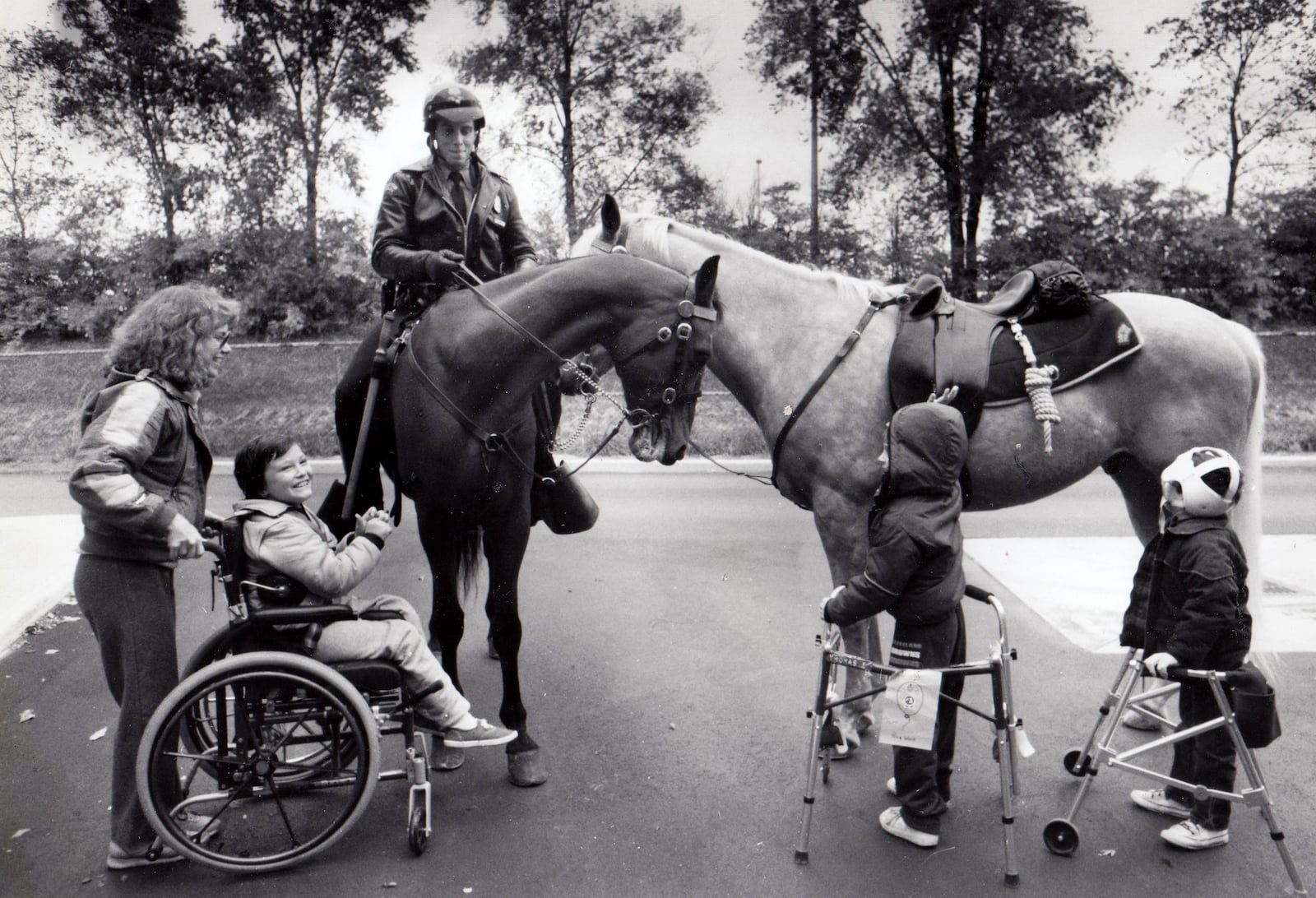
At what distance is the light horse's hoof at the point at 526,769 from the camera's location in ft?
11.9

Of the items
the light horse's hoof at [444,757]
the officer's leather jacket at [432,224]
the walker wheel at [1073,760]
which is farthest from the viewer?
the officer's leather jacket at [432,224]

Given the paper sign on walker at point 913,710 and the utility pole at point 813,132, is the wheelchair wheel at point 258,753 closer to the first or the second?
the paper sign on walker at point 913,710

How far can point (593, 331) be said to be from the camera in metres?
3.45

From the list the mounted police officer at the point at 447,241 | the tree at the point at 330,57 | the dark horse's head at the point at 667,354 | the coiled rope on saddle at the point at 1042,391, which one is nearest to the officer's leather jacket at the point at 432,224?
the mounted police officer at the point at 447,241

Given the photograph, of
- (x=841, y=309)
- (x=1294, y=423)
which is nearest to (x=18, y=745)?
(x=841, y=309)

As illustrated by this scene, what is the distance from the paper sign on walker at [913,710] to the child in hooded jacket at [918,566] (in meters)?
0.17

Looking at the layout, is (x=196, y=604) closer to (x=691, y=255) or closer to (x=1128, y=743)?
(x=691, y=255)

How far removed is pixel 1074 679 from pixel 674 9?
29.6ft

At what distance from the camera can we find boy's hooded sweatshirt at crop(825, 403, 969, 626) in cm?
291

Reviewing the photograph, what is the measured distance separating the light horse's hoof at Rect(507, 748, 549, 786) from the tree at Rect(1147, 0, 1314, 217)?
10.3 m

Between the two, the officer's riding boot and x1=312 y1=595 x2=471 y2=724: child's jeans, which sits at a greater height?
the officer's riding boot

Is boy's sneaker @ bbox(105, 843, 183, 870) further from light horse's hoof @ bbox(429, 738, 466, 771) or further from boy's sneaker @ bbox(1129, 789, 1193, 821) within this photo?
boy's sneaker @ bbox(1129, 789, 1193, 821)

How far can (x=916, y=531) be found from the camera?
9.55 ft

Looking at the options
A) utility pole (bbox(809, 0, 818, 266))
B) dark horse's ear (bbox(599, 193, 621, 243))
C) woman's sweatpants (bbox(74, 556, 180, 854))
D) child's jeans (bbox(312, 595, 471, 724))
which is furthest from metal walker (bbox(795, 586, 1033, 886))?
utility pole (bbox(809, 0, 818, 266))
